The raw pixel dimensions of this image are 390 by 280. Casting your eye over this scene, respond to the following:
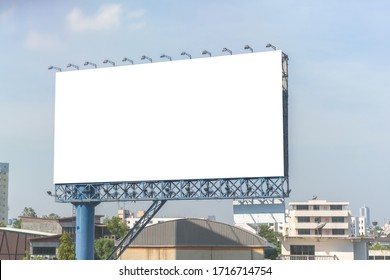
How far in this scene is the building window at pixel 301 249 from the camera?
49734 millimetres

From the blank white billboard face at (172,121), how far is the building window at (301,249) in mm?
13540

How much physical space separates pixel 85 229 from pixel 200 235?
387 inches

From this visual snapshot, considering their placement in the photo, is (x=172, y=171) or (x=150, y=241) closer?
(x=172, y=171)

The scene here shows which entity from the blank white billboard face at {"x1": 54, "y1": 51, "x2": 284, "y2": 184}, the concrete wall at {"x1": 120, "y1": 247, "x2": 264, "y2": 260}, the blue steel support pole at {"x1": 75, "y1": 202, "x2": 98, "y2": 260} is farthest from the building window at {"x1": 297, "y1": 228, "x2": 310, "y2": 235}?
the blank white billboard face at {"x1": 54, "y1": 51, "x2": 284, "y2": 184}

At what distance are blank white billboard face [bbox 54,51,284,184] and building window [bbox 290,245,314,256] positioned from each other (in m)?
13.5

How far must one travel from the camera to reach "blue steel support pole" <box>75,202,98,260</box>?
4297 cm

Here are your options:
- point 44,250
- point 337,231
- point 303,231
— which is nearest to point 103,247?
point 44,250
